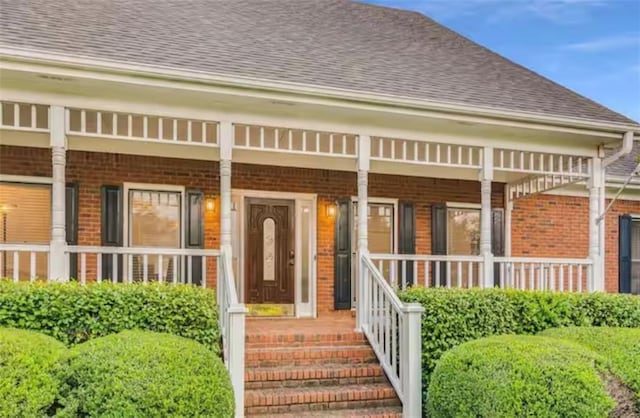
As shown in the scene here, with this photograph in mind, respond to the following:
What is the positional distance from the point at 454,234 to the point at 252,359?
5.41m

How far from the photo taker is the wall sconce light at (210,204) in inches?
360

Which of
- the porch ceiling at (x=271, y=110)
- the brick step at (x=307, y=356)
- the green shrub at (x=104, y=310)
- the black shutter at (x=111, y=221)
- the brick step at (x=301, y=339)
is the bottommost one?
the brick step at (x=307, y=356)

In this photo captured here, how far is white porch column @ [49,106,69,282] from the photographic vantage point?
6340mm

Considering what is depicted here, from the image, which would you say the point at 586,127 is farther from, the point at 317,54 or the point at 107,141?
the point at 107,141

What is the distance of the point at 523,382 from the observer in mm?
5016

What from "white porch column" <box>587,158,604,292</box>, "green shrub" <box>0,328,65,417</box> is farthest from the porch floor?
"white porch column" <box>587,158,604,292</box>

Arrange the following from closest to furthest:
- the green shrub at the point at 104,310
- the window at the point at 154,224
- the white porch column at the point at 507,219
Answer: the green shrub at the point at 104,310 → the window at the point at 154,224 → the white porch column at the point at 507,219

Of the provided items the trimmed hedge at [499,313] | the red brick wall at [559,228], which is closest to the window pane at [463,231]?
the red brick wall at [559,228]

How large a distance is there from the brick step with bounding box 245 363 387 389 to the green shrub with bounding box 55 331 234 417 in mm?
1362

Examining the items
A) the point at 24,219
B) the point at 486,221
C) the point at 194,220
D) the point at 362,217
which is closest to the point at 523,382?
the point at 362,217

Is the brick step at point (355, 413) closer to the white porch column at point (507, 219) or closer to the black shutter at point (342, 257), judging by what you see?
the black shutter at point (342, 257)

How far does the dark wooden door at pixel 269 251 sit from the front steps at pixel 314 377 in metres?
2.41

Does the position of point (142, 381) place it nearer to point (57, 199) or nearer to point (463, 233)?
point (57, 199)

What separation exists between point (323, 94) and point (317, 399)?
3571 mm
